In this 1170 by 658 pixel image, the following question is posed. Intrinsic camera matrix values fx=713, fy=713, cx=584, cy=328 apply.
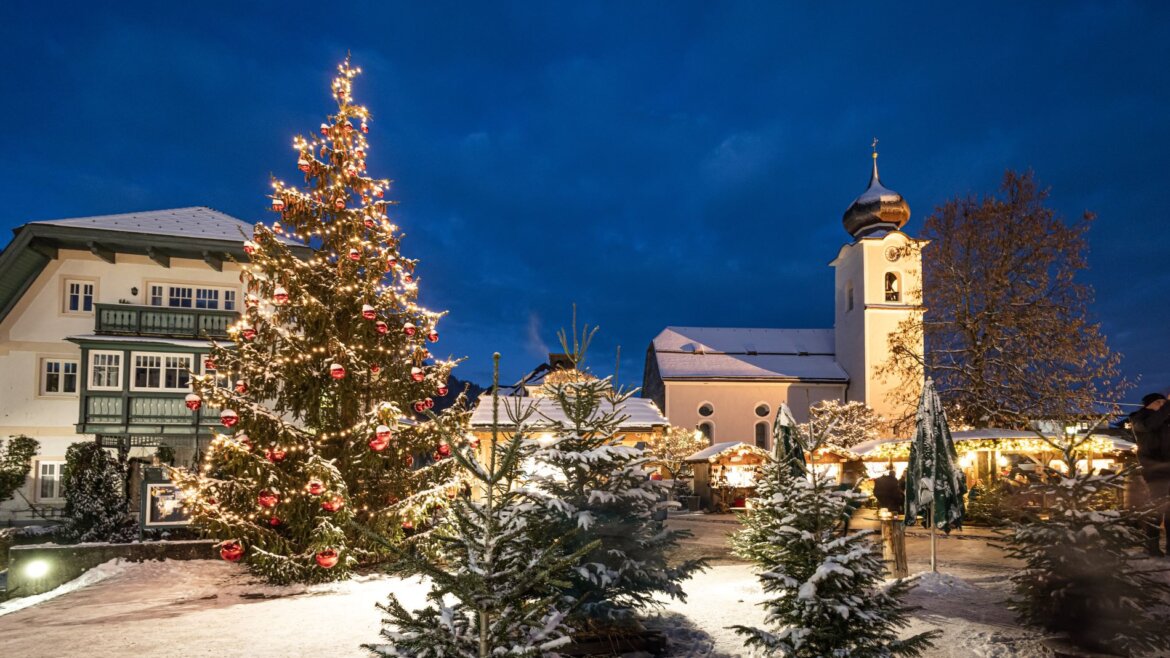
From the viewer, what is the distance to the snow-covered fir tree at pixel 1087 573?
6562 millimetres

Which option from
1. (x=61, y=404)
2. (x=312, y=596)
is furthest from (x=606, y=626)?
(x=61, y=404)

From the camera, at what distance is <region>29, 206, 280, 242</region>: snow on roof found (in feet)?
77.8

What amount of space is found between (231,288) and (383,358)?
15.7m

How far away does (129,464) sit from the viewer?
17891mm

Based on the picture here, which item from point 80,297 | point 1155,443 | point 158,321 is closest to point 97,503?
point 158,321

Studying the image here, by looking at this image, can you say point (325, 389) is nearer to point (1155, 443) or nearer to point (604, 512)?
point (604, 512)

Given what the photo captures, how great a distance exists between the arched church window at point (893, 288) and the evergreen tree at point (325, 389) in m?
46.3

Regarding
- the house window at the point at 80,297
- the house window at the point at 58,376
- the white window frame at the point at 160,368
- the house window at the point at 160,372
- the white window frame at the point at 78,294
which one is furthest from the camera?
the house window at the point at 80,297

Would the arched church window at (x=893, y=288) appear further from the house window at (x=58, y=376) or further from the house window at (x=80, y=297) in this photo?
the house window at (x=58, y=376)

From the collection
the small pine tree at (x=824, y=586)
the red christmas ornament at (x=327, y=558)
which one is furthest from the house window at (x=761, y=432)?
the small pine tree at (x=824, y=586)

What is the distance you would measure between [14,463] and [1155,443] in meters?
29.3

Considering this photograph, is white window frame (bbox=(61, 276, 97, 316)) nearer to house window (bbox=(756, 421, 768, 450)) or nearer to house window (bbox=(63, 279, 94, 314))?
house window (bbox=(63, 279, 94, 314))

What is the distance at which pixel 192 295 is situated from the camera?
25047 mm

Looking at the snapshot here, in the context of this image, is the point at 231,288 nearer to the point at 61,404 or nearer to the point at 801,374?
the point at 61,404
